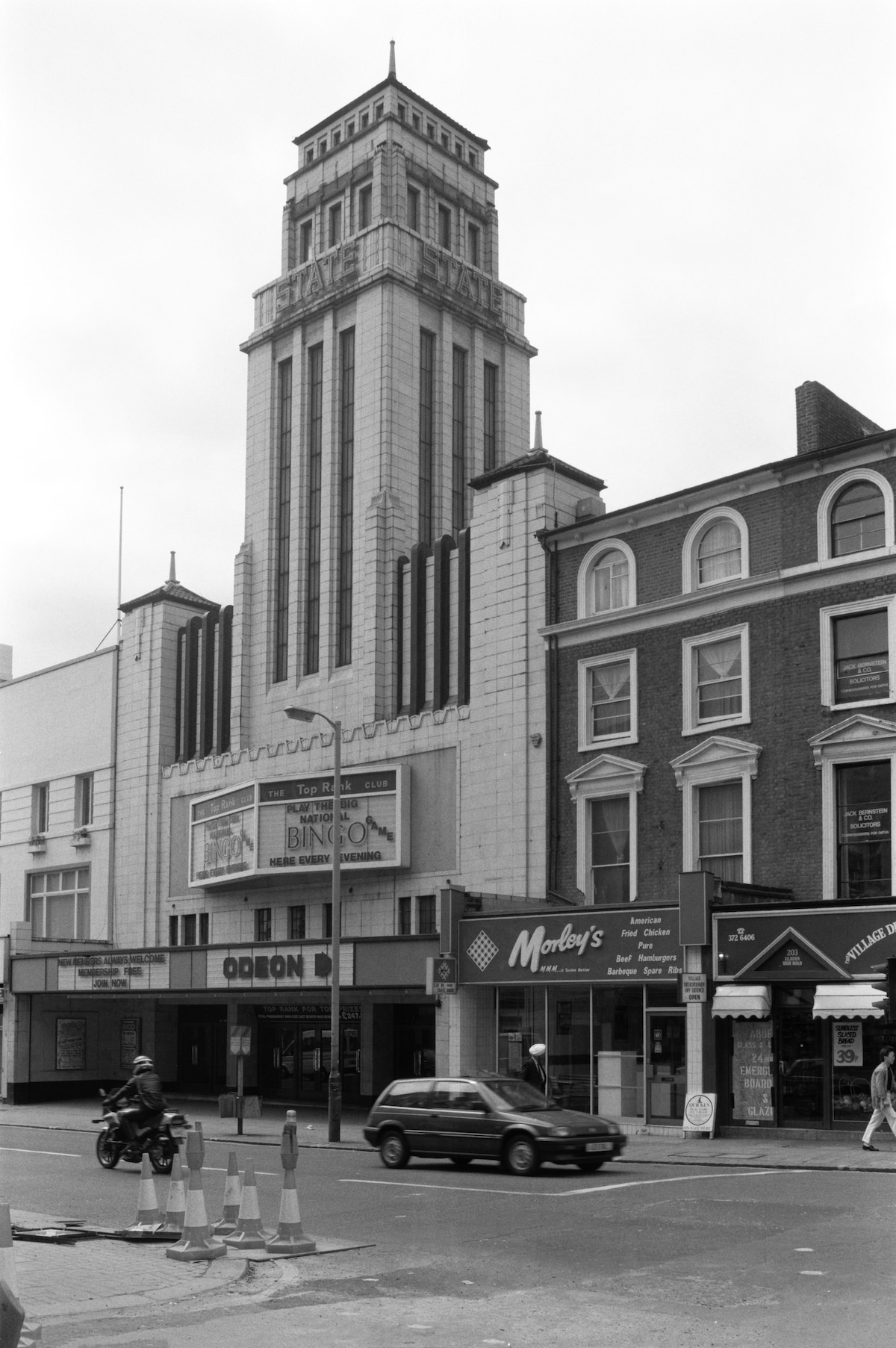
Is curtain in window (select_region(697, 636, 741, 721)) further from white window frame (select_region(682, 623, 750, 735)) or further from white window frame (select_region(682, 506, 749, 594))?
white window frame (select_region(682, 506, 749, 594))

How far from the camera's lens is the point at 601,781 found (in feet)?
116

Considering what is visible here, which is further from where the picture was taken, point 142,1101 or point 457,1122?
point 142,1101

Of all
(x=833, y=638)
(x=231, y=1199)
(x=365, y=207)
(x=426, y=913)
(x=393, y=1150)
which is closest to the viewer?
(x=231, y=1199)

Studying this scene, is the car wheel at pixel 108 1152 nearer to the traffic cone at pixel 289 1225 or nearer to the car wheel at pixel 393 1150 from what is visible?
the car wheel at pixel 393 1150

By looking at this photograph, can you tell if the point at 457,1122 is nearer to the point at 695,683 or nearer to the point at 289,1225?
the point at 289,1225

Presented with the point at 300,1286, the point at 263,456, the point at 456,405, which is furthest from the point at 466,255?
the point at 300,1286

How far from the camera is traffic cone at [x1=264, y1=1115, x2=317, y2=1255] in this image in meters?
15.1

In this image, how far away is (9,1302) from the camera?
8016 millimetres

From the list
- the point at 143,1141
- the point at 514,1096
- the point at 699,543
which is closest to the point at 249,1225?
the point at 514,1096

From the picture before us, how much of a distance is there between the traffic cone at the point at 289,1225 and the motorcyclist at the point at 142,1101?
339 inches

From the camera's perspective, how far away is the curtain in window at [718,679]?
108 feet

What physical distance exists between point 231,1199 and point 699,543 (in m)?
21.4

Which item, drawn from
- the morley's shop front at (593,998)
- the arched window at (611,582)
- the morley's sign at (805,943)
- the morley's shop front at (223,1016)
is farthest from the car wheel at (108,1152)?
the arched window at (611,582)

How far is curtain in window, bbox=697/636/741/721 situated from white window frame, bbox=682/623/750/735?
10 centimetres
